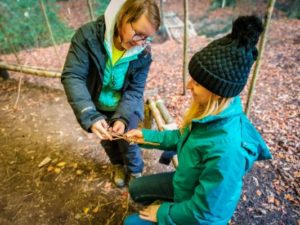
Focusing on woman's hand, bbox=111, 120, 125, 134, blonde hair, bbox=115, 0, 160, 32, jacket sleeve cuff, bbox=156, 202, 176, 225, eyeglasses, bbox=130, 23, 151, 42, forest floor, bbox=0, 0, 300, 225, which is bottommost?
forest floor, bbox=0, 0, 300, 225

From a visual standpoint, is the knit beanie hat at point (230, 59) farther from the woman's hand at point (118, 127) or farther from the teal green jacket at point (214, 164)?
the woman's hand at point (118, 127)

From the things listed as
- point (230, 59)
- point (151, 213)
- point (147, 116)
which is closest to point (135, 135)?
point (151, 213)

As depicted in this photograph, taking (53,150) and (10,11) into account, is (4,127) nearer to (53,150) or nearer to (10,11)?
(53,150)

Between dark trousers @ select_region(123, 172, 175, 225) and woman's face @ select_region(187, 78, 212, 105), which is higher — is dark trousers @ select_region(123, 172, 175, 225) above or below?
below

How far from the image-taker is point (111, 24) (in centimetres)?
205

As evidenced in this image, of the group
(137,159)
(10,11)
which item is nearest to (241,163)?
(137,159)

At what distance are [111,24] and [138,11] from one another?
27cm

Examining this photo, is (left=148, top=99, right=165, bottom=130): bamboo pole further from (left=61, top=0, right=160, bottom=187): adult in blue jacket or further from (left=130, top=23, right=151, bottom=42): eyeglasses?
(left=130, top=23, right=151, bottom=42): eyeglasses

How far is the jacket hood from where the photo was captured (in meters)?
1.98

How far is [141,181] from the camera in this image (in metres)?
2.25

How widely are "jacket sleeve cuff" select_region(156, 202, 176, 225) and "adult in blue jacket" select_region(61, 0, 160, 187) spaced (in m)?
0.75

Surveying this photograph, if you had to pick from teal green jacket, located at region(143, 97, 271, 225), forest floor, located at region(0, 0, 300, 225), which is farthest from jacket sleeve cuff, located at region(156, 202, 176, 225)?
forest floor, located at region(0, 0, 300, 225)

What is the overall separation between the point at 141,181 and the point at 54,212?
4.04 feet

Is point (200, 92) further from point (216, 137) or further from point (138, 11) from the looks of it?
point (138, 11)
